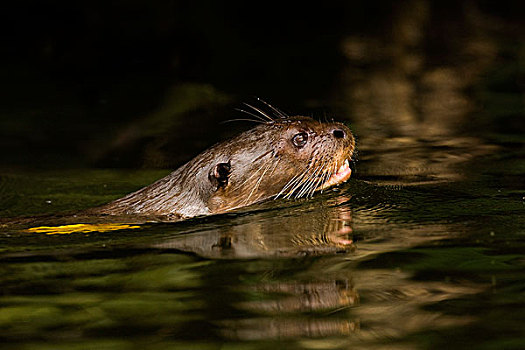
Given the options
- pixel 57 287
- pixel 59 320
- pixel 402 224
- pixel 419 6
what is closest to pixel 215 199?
pixel 402 224

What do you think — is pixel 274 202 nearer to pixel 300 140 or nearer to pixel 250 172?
pixel 250 172

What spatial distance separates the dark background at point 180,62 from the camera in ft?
29.7

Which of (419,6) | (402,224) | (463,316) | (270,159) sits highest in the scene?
(419,6)

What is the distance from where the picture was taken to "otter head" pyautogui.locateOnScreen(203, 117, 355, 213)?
5992 millimetres

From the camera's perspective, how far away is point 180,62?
13.1 meters

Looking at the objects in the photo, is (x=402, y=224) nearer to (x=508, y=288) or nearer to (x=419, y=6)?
(x=508, y=288)

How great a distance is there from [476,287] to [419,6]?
12209 millimetres

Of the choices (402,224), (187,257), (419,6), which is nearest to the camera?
(187,257)

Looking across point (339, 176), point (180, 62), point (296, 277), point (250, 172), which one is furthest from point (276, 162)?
point (180, 62)

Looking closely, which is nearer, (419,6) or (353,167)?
(353,167)

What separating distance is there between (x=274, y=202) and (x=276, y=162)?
27 cm

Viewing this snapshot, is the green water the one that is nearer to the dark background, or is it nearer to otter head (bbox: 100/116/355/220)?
otter head (bbox: 100/116/355/220)

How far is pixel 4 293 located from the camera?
165 inches

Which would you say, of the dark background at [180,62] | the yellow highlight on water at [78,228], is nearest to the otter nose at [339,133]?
the yellow highlight on water at [78,228]
